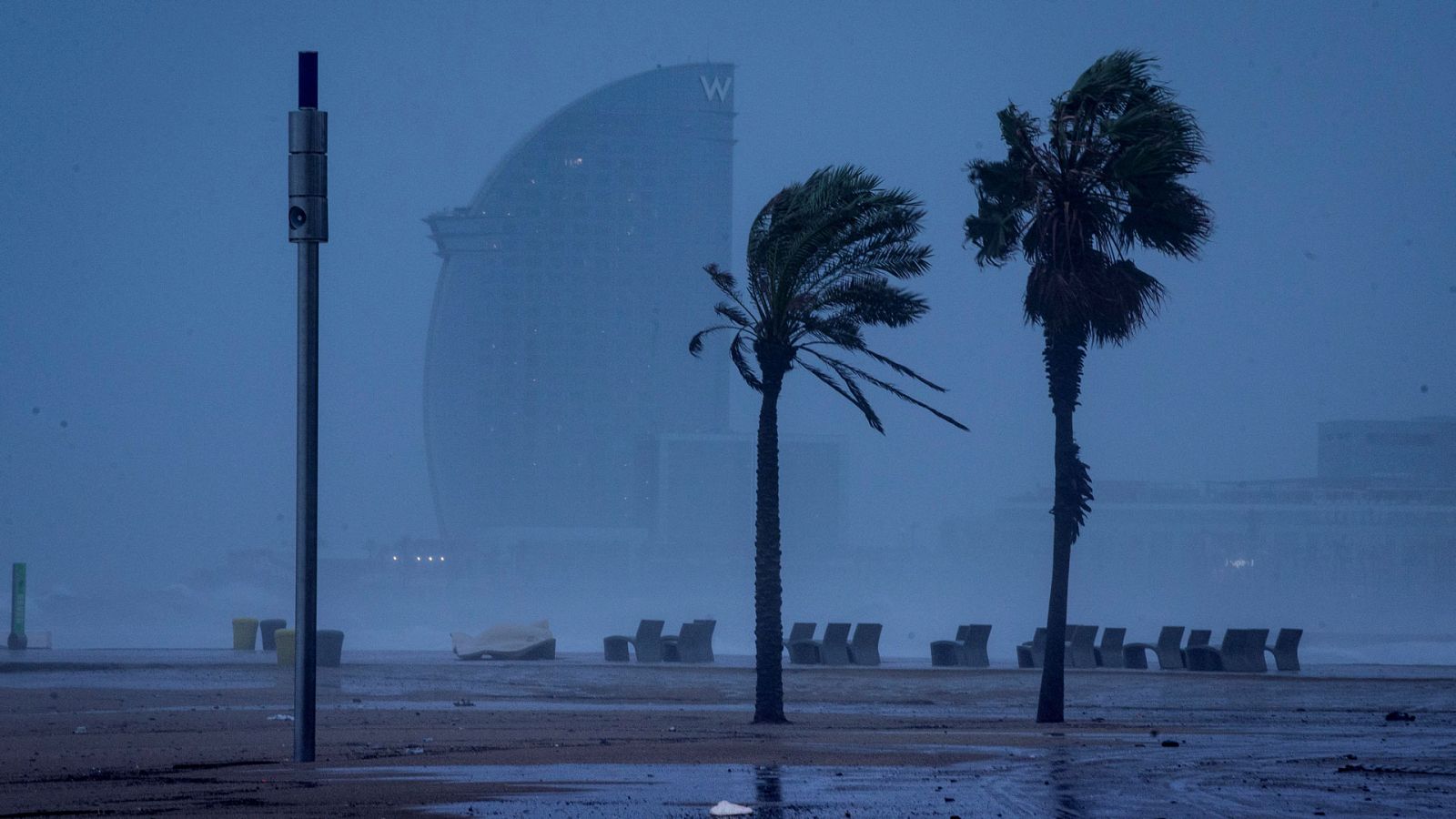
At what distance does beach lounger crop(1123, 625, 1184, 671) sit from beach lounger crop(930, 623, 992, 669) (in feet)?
9.94

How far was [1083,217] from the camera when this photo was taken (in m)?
20.9

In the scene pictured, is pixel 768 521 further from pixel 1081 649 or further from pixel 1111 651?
pixel 1111 651

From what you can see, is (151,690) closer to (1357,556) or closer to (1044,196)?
(1044,196)

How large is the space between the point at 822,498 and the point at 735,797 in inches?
7362

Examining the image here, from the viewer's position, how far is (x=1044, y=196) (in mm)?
20875

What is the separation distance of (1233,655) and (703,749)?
22.5m

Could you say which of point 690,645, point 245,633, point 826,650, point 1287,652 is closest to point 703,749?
point 826,650

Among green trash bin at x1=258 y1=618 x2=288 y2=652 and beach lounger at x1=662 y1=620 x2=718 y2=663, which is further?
green trash bin at x1=258 y1=618 x2=288 y2=652

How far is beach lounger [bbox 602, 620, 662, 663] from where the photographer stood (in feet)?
123

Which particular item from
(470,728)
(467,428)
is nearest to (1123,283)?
(470,728)

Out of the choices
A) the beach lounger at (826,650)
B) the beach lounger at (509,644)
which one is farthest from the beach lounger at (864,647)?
the beach lounger at (509,644)

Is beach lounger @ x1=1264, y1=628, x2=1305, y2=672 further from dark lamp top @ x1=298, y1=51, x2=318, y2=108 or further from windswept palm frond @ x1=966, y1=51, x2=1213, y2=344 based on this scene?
dark lamp top @ x1=298, y1=51, x2=318, y2=108

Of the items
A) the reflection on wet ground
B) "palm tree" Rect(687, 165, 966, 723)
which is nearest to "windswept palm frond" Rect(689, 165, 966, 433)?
"palm tree" Rect(687, 165, 966, 723)

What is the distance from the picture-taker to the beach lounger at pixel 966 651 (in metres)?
36.7
